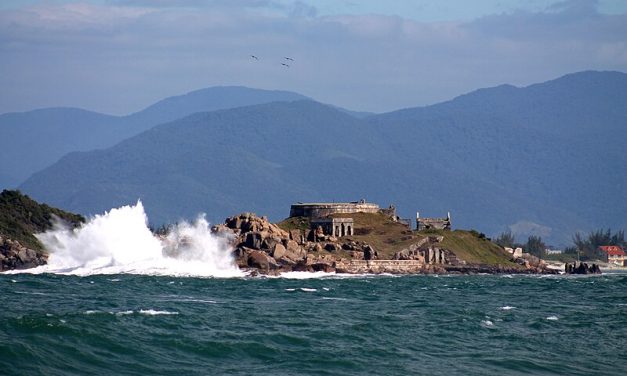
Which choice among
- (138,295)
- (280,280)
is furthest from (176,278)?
(138,295)

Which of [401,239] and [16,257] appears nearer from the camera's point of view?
[16,257]

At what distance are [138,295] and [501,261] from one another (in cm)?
8467

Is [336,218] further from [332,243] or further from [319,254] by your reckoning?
[319,254]

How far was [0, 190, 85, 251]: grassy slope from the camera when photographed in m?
150

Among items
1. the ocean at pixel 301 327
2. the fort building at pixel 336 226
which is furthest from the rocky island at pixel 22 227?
the fort building at pixel 336 226

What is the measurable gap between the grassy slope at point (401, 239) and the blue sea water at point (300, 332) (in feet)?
182

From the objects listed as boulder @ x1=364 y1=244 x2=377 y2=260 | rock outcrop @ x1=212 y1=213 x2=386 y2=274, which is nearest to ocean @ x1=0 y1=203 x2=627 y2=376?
rock outcrop @ x1=212 y1=213 x2=386 y2=274

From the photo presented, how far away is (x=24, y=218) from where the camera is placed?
161 metres

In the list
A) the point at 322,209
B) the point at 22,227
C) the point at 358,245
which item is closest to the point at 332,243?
the point at 358,245

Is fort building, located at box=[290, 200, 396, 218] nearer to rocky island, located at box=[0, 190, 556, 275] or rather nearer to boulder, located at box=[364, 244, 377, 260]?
rocky island, located at box=[0, 190, 556, 275]

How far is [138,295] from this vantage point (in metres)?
89.2

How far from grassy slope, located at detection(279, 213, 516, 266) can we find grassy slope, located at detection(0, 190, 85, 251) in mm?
25923

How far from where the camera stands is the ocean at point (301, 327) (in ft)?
186

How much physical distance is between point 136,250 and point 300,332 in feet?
230
